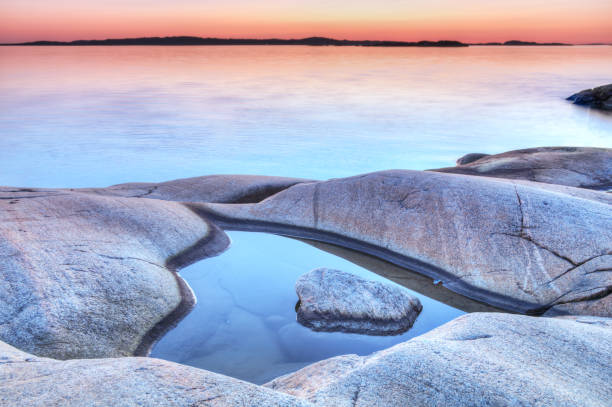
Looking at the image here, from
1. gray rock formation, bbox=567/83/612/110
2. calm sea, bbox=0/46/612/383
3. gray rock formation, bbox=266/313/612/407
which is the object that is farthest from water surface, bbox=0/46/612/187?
gray rock formation, bbox=266/313/612/407

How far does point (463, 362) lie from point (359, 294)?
184cm

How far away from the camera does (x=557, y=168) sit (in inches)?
397

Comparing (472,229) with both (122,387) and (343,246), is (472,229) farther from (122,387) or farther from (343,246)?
(122,387)

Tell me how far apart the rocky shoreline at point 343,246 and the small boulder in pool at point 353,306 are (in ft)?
2.64

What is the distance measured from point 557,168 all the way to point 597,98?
22937 millimetres

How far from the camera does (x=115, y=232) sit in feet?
19.2

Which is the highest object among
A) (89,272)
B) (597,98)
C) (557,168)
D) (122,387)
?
(597,98)

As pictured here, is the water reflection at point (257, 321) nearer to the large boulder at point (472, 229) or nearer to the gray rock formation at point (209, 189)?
the large boulder at point (472, 229)

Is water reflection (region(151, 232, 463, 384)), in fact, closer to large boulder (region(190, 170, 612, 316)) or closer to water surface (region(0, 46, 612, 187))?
large boulder (region(190, 170, 612, 316))

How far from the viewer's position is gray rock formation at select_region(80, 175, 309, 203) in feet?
29.9

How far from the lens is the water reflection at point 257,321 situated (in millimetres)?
4418

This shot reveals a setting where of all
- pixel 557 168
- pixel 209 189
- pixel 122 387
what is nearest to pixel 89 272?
pixel 122 387

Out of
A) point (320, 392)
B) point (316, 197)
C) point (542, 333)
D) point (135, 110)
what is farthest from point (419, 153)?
point (135, 110)

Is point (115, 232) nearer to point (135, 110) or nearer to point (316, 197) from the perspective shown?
point (316, 197)
